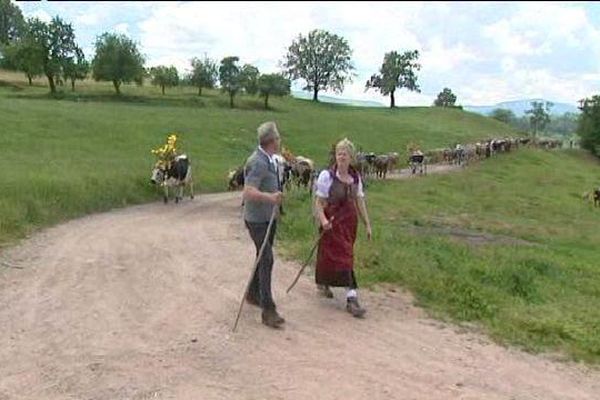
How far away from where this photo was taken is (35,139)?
31922 mm

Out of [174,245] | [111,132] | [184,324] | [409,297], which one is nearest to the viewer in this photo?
[184,324]

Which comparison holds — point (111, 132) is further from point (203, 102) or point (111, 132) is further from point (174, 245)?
point (203, 102)

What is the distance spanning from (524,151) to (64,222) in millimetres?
55295

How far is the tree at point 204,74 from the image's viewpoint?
93375 millimetres

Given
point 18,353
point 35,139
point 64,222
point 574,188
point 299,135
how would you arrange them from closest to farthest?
point 18,353 < point 64,222 < point 35,139 < point 574,188 < point 299,135

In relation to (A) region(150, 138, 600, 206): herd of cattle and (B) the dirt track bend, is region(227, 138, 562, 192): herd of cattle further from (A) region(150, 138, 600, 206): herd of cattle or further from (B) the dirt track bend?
(B) the dirt track bend

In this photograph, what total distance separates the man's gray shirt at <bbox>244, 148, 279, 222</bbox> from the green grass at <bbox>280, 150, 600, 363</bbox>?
3.00m

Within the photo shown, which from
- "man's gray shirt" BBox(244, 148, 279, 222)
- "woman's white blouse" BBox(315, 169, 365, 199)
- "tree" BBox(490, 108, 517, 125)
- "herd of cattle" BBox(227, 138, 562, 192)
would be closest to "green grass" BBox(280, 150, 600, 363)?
"herd of cattle" BBox(227, 138, 562, 192)

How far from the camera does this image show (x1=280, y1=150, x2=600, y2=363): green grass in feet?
31.8

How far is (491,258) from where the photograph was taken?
1448cm

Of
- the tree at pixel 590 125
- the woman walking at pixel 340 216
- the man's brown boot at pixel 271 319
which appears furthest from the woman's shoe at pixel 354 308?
the tree at pixel 590 125

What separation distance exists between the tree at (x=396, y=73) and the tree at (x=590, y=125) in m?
34.7

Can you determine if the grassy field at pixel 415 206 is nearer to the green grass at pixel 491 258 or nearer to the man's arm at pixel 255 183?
the green grass at pixel 491 258

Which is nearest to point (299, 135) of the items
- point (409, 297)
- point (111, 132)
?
Answer: point (111, 132)
